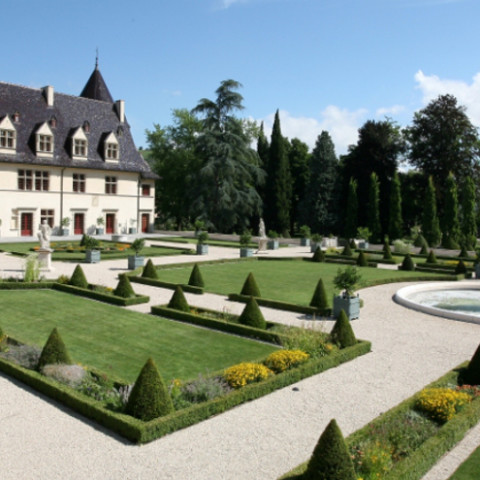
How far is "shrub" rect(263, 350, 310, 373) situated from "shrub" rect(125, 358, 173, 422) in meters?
3.19

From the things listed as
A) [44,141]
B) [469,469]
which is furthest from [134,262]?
[44,141]

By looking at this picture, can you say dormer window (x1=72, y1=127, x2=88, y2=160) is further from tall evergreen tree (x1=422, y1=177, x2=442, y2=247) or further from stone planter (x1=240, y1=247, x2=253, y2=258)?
tall evergreen tree (x1=422, y1=177, x2=442, y2=247)

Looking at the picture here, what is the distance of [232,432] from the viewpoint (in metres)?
8.79

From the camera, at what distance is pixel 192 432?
8.80 metres

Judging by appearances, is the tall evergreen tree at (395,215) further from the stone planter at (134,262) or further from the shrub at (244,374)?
the shrub at (244,374)

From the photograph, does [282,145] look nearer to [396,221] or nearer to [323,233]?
[323,233]

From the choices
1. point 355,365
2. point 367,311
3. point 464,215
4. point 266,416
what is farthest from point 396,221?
point 266,416

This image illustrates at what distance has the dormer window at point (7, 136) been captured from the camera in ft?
149

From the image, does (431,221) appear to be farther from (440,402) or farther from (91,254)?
(440,402)

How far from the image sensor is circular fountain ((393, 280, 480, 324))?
18.8m

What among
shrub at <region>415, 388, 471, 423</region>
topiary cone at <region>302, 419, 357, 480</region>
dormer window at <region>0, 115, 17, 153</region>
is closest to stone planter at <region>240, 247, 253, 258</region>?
dormer window at <region>0, 115, 17, 153</region>

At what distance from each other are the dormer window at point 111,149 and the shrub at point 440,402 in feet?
159

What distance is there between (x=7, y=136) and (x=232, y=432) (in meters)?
44.3

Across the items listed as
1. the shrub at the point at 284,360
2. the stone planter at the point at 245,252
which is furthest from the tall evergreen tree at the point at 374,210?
the shrub at the point at 284,360
